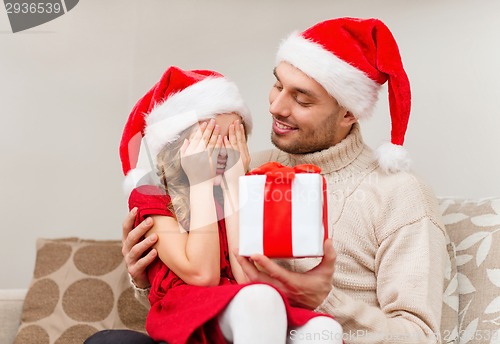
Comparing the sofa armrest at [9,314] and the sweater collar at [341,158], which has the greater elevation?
the sweater collar at [341,158]

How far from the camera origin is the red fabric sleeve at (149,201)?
5.11ft

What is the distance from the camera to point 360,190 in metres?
1.85

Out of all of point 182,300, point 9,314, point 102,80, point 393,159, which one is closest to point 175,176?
point 182,300

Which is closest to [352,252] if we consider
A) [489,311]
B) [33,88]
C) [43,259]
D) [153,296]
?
[489,311]

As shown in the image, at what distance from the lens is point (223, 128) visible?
5.48 feet

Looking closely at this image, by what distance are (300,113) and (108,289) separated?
2.91 feet

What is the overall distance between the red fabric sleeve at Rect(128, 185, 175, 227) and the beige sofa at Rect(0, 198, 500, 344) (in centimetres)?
68

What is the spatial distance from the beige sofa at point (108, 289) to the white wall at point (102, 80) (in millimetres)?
417

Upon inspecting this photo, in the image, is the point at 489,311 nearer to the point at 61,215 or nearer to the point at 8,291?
the point at 8,291

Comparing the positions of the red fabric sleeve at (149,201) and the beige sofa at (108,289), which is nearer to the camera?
the red fabric sleeve at (149,201)

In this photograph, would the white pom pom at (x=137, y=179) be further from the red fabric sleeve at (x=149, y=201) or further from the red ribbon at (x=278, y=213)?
the red ribbon at (x=278, y=213)

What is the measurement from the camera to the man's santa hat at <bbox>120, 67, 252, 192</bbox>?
1.65 meters

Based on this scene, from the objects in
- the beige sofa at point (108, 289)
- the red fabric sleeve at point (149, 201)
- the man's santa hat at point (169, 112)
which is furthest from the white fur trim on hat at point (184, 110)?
the beige sofa at point (108, 289)

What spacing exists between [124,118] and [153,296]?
1.38 metres
